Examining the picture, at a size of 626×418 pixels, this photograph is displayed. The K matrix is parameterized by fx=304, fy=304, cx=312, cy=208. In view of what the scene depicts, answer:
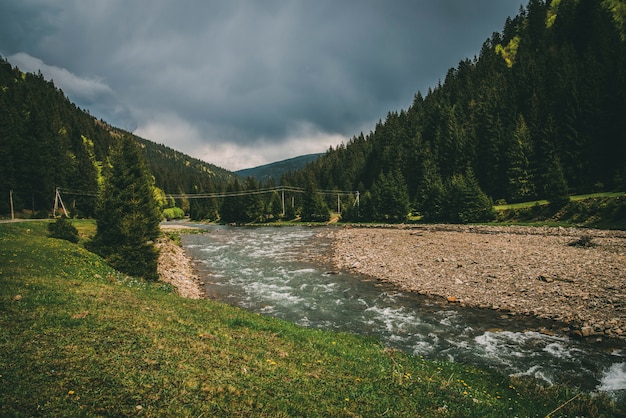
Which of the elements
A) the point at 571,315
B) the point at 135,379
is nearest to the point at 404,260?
the point at 571,315

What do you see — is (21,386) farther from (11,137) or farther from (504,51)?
(504,51)

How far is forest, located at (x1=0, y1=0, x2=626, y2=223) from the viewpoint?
205 feet

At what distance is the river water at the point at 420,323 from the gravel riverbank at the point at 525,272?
5.65ft

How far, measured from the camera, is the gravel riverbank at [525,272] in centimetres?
1722

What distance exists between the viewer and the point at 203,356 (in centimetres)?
817

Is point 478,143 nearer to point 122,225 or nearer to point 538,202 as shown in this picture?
point 538,202

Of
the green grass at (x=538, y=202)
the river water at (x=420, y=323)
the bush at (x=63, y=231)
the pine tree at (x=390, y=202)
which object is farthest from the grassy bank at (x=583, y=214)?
the bush at (x=63, y=231)

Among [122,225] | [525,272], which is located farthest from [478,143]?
[122,225]

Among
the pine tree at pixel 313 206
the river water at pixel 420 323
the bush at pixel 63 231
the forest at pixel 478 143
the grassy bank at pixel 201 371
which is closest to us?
the grassy bank at pixel 201 371

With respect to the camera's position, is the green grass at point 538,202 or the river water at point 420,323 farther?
the green grass at point 538,202

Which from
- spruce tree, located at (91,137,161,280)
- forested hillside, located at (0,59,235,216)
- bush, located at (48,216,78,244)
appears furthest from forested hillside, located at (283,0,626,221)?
forested hillside, located at (0,59,235,216)

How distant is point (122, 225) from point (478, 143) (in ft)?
308

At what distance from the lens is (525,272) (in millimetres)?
24297

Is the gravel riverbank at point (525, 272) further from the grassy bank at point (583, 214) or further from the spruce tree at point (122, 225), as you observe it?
the spruce tree at point (122, 225)
